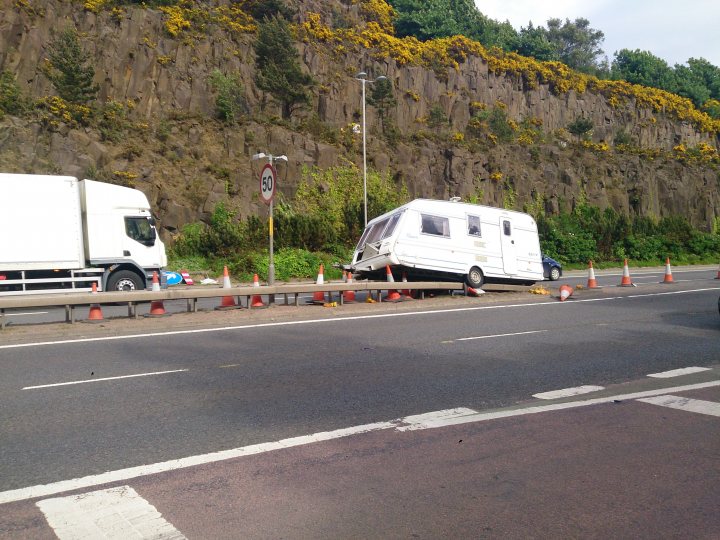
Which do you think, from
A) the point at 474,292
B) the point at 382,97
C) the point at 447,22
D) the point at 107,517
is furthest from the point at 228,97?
the point at 447,22

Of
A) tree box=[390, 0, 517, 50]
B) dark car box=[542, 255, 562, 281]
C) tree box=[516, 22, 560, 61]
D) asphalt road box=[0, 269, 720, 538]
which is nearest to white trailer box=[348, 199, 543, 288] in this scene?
asphalt road box=[0, 269, 720, 538]

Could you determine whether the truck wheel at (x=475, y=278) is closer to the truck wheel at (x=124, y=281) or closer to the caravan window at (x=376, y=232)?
the caravan window at (x=376, y=232)

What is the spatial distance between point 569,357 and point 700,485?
16.7 ft

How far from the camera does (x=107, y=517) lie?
3930 mm

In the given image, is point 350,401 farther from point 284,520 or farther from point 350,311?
point 350,311

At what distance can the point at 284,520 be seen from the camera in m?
3.88

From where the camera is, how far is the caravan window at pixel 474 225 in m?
18.7

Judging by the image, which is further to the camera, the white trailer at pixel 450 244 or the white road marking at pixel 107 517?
the white trailer at pixel 450 244

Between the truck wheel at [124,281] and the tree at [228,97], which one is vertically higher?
the tree at [228,97]

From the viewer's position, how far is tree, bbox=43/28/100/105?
35.3 meters

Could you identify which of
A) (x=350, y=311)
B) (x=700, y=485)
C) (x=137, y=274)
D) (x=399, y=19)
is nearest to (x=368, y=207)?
(x=137, y=274)

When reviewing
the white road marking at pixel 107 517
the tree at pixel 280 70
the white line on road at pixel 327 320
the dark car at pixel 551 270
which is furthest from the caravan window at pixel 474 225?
the tree at pixel 280 70

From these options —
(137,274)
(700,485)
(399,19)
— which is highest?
(399,19)

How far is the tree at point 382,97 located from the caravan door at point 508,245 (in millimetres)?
30257
